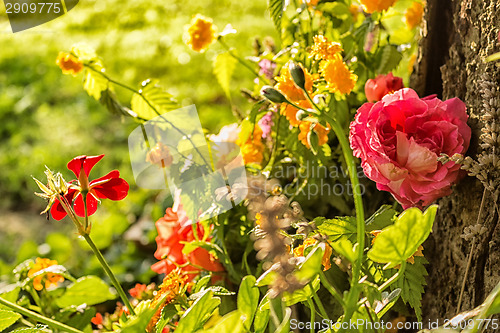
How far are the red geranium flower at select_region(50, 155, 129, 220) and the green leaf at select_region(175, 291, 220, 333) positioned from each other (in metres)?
0.19

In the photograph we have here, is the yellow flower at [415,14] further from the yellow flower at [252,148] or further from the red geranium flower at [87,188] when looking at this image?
the red geranium flower at [87,188]

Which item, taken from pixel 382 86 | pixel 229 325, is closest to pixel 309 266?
pixel 229 325

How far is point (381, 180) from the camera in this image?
67cm

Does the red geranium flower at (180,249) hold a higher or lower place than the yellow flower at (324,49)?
lower

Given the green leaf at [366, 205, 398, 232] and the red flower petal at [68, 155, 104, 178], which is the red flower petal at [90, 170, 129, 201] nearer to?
the red flower petal at [68, 155, 104, 178]

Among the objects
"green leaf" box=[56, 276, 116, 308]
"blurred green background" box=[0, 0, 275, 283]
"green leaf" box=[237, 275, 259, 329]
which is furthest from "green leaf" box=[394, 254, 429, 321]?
"blurred green background" box=[0, 0, 275, 283]

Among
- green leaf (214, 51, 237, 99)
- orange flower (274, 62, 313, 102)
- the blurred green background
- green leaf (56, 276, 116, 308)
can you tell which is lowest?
the blurred green background

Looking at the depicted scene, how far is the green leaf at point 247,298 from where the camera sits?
0.53 m

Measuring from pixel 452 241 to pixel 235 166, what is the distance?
339mm

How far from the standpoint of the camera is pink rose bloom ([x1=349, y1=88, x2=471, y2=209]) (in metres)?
0.65

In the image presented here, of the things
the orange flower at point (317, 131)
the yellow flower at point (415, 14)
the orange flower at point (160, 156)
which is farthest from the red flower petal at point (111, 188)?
the yellow flower at point (415, 14)

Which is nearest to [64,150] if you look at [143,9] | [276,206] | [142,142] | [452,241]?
[143,9]

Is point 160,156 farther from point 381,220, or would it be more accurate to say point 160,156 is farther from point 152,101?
point 381,220

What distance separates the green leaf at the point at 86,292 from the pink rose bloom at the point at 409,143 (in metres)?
0.52
